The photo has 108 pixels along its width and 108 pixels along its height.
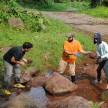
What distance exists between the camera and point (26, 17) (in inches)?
655

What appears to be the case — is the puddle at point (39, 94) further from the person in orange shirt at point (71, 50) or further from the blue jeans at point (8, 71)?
the person in orange shirt at point (71, 50)

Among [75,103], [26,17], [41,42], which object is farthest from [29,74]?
[26,17]

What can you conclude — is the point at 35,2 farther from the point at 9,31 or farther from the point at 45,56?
the point at 45,56

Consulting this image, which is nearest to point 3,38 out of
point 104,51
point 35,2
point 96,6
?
point 104,51

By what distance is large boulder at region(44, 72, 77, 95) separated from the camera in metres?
9.38

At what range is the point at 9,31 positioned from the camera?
47.5 ft

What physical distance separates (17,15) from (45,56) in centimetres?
509

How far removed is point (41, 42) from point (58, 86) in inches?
171

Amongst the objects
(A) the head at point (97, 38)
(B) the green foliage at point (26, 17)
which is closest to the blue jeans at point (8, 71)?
(A) the head at point (97, 38)

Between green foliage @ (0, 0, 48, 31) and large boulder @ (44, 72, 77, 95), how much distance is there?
624 centimetres

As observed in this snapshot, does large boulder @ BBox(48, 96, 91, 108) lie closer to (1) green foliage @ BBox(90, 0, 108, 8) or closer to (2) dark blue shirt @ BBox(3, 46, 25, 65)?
(2) dark blue shirt @ BBox(3, 46, 25, 65)

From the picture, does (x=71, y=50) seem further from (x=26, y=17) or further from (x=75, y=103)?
(x=26, y=17)

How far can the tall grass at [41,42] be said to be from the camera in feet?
39.0

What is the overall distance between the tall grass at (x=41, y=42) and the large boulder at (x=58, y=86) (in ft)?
5.23
